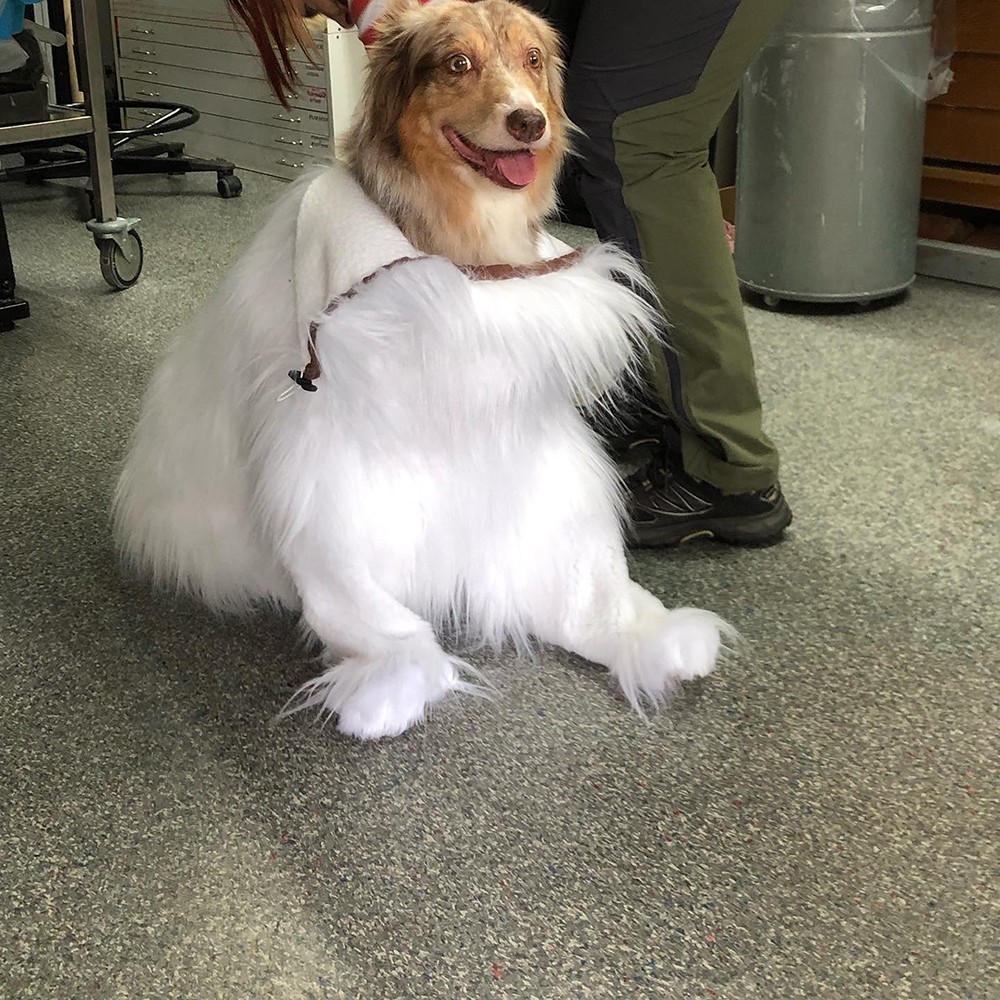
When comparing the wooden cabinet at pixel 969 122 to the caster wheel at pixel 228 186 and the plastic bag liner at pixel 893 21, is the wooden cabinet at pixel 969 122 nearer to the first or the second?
the plastic bag liner at pixel 893 21

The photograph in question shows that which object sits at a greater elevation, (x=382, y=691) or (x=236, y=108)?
(x=236, y=108)

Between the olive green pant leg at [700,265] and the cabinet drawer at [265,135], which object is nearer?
the olive green pant leg at [700,265]

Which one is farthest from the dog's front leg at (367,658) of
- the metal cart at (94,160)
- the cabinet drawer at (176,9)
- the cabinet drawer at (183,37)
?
the cabinet drawer at (176,9)

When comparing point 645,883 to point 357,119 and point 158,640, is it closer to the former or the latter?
point 158,640

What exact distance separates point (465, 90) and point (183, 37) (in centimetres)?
359

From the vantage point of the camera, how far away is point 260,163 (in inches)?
160

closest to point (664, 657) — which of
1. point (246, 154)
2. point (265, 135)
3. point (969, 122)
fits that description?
point (969, 122)

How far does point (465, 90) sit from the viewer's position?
1127 mm

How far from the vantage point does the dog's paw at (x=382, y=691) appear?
1.16 m

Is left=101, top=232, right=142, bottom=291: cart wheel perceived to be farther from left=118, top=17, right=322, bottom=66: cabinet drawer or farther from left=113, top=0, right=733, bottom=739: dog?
left=113, top=0, right=733, bottom=739: dog

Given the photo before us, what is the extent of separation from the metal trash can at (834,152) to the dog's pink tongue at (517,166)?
1.46 meters

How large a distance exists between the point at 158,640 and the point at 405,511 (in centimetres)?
40

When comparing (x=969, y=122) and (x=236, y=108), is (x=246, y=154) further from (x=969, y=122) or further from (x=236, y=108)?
(x=969, y=122)

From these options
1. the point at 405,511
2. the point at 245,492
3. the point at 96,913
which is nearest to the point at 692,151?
the point at 405,511
